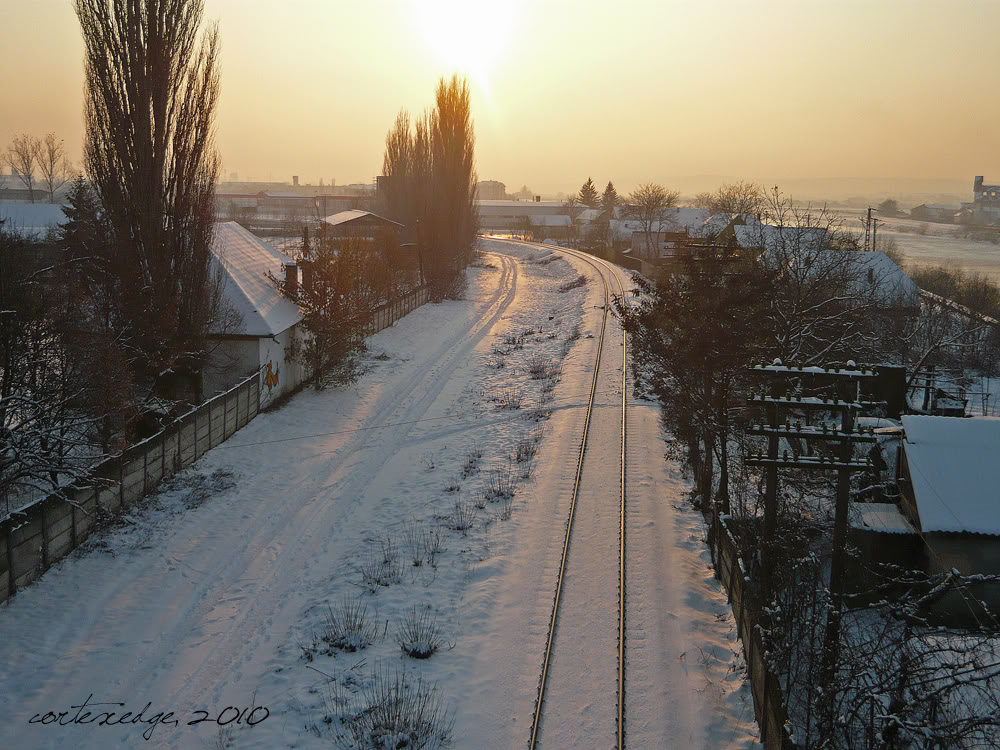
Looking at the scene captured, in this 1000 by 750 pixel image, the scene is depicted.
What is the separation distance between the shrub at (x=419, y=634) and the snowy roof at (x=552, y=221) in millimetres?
124333

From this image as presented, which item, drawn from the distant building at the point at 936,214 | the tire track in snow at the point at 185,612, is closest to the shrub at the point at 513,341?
the tire track in snow at the point at 185,612

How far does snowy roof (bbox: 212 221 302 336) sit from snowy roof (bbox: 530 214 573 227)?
10566cm

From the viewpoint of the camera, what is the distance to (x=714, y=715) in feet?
31.2

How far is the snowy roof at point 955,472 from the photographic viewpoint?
1279cm

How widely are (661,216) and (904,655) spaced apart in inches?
3220

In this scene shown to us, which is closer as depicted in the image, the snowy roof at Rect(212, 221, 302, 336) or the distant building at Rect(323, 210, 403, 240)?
the snowy roof at Rect(212, 221, 302, 336)

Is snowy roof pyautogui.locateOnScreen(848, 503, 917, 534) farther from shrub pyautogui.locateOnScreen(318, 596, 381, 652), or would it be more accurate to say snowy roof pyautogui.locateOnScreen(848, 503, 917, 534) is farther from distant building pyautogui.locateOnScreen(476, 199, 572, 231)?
distant building pyautogui.locateOnScreen(476, 199, 572, 231)

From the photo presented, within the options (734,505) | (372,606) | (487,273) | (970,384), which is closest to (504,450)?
(734,505)

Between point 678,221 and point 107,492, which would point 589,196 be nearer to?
point 678,221

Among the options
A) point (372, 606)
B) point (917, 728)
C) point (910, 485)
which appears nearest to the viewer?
point (917, 728)

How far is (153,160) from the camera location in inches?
759

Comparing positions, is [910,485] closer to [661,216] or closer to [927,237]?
[661,216]

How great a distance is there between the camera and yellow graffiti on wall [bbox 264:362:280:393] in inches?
935

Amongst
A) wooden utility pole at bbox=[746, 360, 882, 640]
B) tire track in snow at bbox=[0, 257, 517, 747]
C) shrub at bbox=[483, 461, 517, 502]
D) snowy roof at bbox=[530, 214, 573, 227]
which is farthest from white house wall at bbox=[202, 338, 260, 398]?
snowy roof at bbox=[530, 214, 573, 227]
